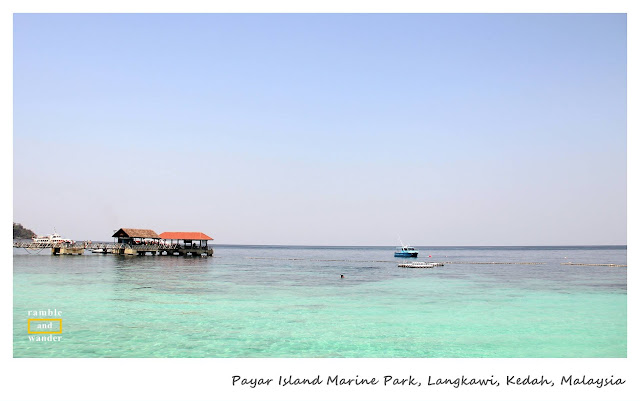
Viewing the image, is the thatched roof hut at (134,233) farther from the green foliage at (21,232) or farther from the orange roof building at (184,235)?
the green foliage at (21,232)

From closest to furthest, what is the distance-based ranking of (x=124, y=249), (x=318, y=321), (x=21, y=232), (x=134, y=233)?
(x=318, y=321)
(x=124, y=249)
(x=134, y=233)
(x=21, y=232)

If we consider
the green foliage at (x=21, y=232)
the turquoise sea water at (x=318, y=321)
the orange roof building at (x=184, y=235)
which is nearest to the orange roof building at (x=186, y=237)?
the orange roof building at (x=184, y=235)

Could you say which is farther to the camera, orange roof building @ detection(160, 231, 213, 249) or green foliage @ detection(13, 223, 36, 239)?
green foliage @ detection(13, 223, 36, 239)

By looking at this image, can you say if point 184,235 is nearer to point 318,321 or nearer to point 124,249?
point 124,249

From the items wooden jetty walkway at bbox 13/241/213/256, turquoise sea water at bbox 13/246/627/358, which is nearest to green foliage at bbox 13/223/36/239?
wooden jetty walkway at bbox 13/241/213/256

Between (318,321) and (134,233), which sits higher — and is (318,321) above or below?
below

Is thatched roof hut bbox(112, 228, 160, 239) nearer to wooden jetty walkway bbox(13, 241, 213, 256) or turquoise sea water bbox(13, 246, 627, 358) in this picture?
wooden jetty walkway bbox(13, 241, 213, 256)

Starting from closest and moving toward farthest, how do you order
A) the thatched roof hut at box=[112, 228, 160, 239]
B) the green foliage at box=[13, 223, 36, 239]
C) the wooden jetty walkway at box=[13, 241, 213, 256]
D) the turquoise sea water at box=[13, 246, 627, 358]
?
the turquoise sea water at box=[13, 246, 627, 358]
the wooden jetty walkway at box=[13, 241, 213, 256]
the thatched roof hut at box=[112, 228, 160, 239]
the green foliage at box=[13, 223, 36, 239]

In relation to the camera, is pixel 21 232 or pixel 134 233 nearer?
pixel 134 233

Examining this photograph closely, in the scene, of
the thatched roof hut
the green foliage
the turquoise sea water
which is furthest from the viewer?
the green foliage

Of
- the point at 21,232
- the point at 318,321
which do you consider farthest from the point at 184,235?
the point at 21,232

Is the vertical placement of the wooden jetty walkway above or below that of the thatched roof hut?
below

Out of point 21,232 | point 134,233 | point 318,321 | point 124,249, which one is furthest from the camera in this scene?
point 21,232
